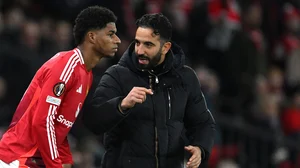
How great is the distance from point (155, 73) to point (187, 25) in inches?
268

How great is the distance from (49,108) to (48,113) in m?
0.04

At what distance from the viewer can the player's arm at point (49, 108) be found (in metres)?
6.27

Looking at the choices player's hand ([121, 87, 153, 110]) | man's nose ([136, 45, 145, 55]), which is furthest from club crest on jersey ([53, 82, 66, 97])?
man's nose ([136, 45, 145, 55])

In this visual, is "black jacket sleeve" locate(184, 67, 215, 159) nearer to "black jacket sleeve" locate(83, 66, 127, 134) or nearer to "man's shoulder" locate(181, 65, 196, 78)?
"man's shoulder" locate(181, 65, 196, 78)

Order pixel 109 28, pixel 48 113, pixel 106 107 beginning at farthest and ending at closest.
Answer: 1. pixel 109 28
2. pixel 106 107
3. pixel 48 113

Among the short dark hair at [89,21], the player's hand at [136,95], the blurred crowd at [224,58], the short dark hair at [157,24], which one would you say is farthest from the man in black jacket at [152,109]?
the blurred crowd at [224,58]

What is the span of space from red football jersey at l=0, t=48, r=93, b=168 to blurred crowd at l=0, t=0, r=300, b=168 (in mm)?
4177

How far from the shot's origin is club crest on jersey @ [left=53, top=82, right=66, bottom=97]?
6301mm

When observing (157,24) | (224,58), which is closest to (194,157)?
(157,24)

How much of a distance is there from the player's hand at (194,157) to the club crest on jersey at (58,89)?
1.04 meters

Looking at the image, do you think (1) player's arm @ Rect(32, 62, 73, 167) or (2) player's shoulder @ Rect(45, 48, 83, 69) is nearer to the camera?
(1) player's arm @ Rect(32, 62, 73, 167)

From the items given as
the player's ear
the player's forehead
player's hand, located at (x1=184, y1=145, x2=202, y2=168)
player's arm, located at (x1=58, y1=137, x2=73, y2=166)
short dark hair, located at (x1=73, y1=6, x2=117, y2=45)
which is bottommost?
player's hand, located at (x1=184, y1=145, x2=202, y2=168)

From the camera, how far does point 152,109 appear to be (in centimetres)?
683

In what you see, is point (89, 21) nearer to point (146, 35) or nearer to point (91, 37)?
point (91, 37)
